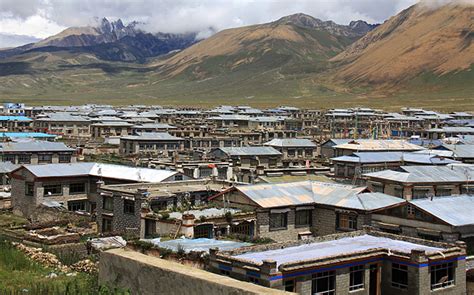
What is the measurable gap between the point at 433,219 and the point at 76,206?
34.0 metres

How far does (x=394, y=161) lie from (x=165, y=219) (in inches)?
1370

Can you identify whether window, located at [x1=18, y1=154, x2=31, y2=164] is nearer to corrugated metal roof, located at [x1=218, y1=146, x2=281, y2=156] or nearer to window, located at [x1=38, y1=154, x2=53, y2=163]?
window, located at [x1=38, y1=154, x2=53, y2=163]

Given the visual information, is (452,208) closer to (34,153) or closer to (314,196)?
(314,196)

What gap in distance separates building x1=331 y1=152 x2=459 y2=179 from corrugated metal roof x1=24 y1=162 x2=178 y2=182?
17688 millimetres

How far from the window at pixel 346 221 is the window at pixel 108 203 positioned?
16302 millimetres

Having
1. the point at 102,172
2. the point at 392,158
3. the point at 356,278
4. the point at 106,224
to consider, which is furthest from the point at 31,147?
the point at 356,278

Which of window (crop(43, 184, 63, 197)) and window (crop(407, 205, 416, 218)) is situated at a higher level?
window (crop(407, 205, 416, 218))

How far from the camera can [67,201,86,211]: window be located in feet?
205

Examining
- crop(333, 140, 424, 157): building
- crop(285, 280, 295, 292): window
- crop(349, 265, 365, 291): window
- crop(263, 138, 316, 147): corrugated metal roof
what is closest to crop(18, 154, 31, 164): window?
crop(263, 138, 316, 147): corrugated metal roof

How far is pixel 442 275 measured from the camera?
30.1 meters

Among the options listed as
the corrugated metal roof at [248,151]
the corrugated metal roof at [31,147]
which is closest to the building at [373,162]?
the corrugated metal roof at [248,151]

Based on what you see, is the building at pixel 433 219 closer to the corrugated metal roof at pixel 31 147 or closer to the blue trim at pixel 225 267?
the blue trim at pixel 225 267

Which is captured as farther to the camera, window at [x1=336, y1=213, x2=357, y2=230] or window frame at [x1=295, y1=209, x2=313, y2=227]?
window frame at [x1=295, y1=209, x2=313, y2=227]

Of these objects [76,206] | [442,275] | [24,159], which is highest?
[24,159]
